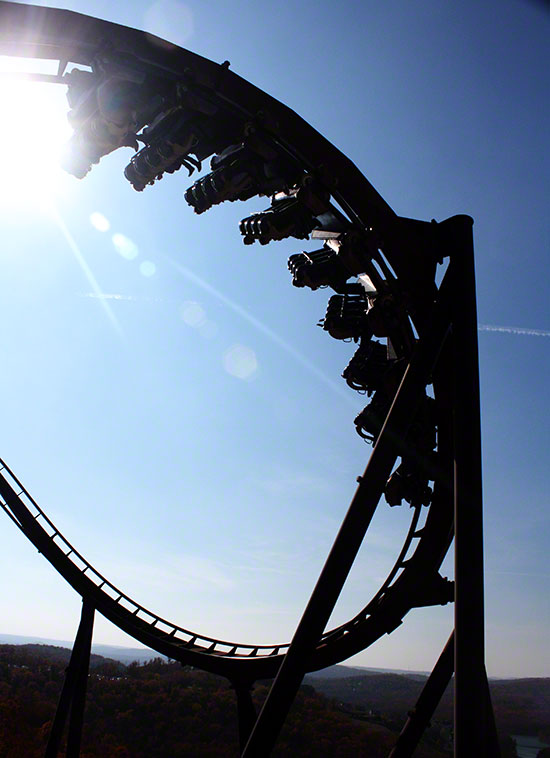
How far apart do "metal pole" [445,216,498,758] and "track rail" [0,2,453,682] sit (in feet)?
1.16

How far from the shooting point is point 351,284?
6105 mm

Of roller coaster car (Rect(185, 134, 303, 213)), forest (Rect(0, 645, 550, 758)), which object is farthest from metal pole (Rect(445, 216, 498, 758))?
forest (Rect(0, 645, 550, 758))

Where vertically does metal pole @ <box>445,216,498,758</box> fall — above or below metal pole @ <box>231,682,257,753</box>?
above

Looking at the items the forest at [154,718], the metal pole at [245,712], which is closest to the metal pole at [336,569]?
the metal pole at [245,712]

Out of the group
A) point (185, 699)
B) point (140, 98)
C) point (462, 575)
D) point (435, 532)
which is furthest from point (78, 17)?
point (185, 699)

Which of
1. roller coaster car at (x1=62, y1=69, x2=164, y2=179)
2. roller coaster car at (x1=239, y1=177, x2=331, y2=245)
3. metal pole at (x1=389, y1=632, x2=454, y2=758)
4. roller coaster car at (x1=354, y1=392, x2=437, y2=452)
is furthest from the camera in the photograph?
roller coaster car at (x1=354, y1=392, x2=437, y2=452)

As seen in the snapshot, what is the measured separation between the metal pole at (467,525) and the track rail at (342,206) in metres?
0.35

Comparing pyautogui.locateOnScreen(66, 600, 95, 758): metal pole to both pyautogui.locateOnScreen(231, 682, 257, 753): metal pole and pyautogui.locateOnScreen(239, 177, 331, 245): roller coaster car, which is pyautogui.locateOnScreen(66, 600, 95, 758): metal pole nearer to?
pyautogui.locateOnScreen(231, 682, 257, 753): metal pole

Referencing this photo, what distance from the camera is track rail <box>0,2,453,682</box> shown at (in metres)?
4.42

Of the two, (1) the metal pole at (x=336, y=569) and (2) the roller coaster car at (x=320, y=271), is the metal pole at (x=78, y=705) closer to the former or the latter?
(1) the metal pole at (x=336, y=569)

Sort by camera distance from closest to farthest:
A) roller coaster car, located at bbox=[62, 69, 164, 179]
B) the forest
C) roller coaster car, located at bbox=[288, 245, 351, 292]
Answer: roller coaster car, located at bbox=[62, 69, 164, 179], roller coaster car, located at bbox=[288, 245, 351, 292], the forest

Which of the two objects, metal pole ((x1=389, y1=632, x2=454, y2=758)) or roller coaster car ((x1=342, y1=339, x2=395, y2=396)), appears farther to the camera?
roller coaster car ((x1=342, y1=339, x2=395, y2=396))

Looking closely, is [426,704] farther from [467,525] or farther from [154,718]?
[154,718]

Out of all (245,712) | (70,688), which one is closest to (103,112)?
(245,712)
